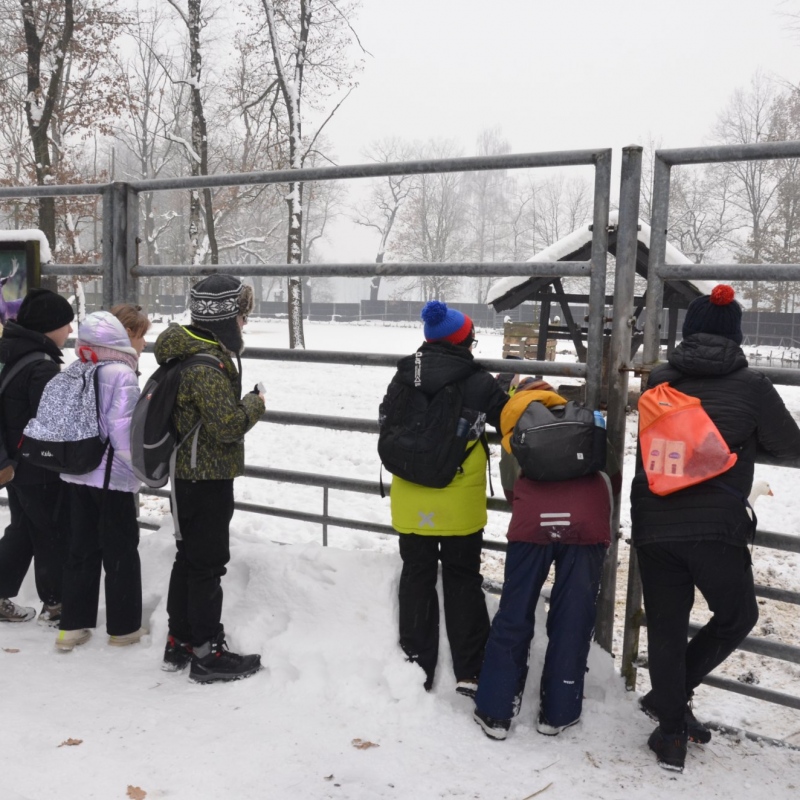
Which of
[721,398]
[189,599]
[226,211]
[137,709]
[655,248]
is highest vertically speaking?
[226,211]

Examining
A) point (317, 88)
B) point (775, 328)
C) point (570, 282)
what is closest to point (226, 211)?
point (317, 88)

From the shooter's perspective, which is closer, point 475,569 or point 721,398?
point 721,398

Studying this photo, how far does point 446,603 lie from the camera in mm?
3428

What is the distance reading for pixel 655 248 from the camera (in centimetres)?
334

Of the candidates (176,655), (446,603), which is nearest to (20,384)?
(176,655)

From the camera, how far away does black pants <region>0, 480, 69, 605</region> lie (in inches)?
157

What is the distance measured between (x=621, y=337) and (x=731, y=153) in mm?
839

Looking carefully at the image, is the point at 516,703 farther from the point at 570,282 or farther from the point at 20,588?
the point at 570,282

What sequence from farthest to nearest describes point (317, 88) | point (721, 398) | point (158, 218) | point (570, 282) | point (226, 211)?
point (158, 218), point (226, 211), point (317, 88), point (570, 282), point (721, 398)

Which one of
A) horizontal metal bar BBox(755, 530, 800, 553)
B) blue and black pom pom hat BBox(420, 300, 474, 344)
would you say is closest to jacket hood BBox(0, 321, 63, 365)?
blue and black pom pom hat BBox(420, 300, 474, 344)

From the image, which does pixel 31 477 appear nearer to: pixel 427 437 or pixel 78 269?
pixel 78 269

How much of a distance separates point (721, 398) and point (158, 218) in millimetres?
43308

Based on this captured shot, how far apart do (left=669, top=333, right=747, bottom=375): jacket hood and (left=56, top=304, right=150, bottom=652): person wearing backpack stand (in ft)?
8.08

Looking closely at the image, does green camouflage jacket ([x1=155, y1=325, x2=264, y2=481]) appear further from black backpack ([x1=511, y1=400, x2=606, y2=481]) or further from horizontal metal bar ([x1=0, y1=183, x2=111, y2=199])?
horizontal metal bar ([x1=0, y1=183, x2=111, y2=199])
